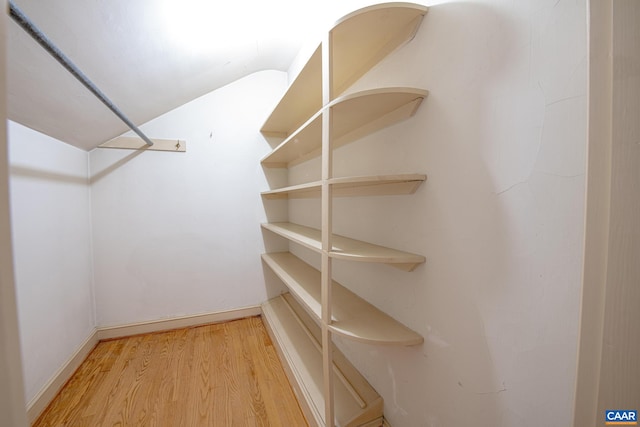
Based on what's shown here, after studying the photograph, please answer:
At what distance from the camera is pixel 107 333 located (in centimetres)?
169

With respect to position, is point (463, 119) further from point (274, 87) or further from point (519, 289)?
point (274, 87)

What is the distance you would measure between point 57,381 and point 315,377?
1427 millimetres

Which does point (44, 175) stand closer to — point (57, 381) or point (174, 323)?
point (57, 381)

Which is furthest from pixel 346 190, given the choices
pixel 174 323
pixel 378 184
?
pixel 174 323

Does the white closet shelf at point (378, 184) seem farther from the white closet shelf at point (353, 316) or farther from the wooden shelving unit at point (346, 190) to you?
the white closet shelf at point (353, 316)

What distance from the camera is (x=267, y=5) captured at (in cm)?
122

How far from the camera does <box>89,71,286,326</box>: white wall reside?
170cm

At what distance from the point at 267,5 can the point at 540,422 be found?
1935mm

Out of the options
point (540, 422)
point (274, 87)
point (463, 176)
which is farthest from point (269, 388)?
point (274, 87)

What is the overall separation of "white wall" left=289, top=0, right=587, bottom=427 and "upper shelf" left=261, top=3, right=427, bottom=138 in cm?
6

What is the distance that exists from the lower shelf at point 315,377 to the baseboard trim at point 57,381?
3.85 feet

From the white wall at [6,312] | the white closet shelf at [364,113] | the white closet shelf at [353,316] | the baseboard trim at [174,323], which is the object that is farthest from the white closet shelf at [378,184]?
the baseboard trim at [174,323]

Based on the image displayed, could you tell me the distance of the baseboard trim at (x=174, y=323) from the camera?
1704 millimetres

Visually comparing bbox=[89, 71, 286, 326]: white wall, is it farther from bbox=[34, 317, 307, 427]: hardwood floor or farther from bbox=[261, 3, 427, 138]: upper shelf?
bbox=[261, 3, 427, 138]: upper shelf
